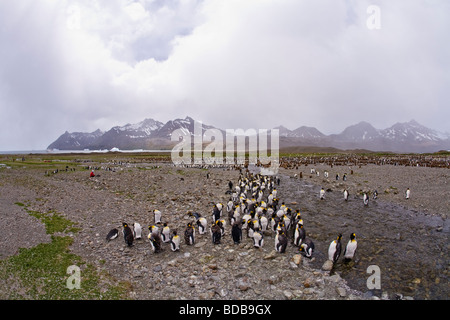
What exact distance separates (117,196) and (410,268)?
19.6 m

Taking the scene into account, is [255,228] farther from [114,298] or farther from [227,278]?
[114,298]

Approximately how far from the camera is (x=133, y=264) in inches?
360

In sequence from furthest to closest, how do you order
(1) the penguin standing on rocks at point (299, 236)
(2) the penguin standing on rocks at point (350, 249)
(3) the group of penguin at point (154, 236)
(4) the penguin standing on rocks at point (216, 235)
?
(4) the penguin standing on rocks at point (216, 235)
(1) the penguin standing on rocks at point (299, 236)
(3) the group of penguin at point (154, 236)
(2) the penguin standing on rocks at point (350, 249)

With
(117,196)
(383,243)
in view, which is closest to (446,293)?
(383,243)

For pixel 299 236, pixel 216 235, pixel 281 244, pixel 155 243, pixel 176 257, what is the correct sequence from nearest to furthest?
pixel 176 257
pixel 155 243
pixel 281 244
pixel 299 236
pixel 216 235

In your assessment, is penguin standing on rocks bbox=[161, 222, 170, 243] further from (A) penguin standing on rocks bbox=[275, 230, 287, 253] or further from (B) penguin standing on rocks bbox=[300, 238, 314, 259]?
(B) penguin standing on rocks bbox=[300, 238, 314, 259]

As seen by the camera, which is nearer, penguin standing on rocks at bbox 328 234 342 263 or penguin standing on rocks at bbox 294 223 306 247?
penguin standing on rocks at bbox 328 234 342 263

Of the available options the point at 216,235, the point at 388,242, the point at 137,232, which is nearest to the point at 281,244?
the point at 216,235

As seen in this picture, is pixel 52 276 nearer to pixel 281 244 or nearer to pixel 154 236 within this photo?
pixel 154 236

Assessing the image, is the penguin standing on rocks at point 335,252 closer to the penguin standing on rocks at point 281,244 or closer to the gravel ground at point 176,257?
the gravel ground at point 176,257

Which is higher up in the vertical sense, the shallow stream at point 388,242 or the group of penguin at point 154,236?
the group of penguin at point 154,236

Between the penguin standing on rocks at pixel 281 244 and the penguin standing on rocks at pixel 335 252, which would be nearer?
the penguin standing on rocks at pixel 335 252

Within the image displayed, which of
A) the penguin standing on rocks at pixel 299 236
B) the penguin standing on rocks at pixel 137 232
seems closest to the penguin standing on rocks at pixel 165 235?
the penguin standing on rocks at pixel 137 232

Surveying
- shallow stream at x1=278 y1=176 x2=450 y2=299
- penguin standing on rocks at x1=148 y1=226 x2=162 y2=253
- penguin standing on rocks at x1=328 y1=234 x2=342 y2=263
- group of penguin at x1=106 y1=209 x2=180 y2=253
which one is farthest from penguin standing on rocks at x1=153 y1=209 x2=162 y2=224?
penguin standing on rocks at x1=328 y1=234 x2=342 y2=263
